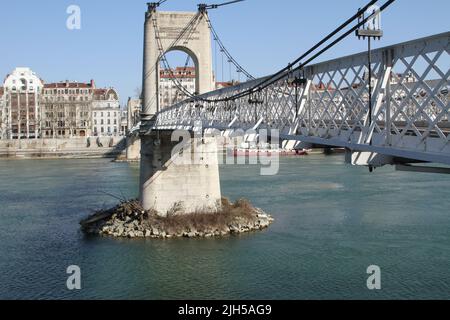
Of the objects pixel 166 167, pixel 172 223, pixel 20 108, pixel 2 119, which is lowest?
pixel 172 223

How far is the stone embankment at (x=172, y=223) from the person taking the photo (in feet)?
64.7

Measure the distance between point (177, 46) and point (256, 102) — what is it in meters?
10.7

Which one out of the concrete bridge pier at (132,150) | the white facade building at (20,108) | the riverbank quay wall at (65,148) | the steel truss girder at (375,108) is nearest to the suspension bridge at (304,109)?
the steel truss girder at (375,108)

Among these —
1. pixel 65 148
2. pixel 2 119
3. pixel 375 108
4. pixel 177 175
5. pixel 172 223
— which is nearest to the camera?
pixel 375 108

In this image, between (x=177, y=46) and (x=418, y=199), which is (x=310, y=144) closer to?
(x=177, y=46)

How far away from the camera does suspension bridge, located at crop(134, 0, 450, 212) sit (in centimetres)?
748

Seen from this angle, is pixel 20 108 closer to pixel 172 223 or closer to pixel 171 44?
pixel 171 44

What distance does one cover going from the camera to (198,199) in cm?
2134

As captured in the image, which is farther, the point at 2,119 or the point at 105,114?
the point at 105,114

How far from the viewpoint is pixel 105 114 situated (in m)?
83.8

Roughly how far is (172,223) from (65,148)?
50.3 meters

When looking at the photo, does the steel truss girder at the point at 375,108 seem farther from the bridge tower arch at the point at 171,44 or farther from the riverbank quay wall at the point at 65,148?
the riverbank quay wall at the point at 65,148

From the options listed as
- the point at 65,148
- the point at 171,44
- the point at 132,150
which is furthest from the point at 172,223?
the point at 65,148

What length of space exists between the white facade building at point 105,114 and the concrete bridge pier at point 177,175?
62.7 m
